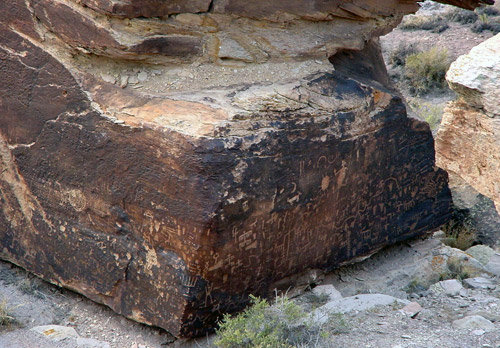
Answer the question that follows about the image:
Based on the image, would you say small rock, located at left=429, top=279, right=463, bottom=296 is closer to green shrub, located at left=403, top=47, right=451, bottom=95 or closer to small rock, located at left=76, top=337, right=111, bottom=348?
small rock, located at left=76, top=337, right=111, bottom=348

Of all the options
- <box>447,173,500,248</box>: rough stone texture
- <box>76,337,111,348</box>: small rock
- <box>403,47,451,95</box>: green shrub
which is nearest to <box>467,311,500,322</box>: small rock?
<box>447,173,500,248</box>: rough stone texture

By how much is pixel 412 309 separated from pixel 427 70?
6.28 m

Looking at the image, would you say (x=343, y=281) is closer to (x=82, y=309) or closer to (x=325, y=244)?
(x=325, y=244)

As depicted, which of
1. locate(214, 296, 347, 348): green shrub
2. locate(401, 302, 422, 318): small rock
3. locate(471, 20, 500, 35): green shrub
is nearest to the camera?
locate(214, 296, 347, 348): green shrub

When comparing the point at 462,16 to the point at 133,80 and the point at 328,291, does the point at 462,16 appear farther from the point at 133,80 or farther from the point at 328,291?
the point at 133,80

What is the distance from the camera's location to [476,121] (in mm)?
3492

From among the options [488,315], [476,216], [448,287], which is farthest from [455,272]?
[476,216]

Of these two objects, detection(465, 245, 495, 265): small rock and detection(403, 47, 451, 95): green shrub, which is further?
detection(403, 47, 451, 95): green shrub

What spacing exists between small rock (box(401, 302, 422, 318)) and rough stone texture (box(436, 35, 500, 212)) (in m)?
0.93

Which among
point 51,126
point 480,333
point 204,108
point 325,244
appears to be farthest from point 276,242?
point 51,126

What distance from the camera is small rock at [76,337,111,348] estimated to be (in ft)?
12.4

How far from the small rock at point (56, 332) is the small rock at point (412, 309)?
2.07 m

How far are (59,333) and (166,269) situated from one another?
82cm

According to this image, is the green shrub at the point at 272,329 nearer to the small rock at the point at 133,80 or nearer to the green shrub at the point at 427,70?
the small rock at the point at 133,80
